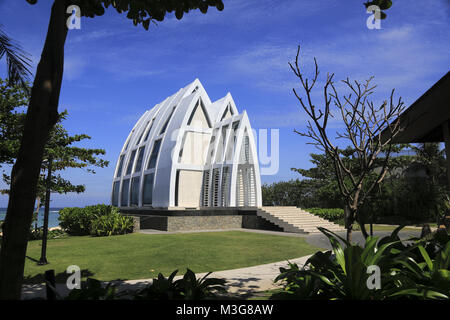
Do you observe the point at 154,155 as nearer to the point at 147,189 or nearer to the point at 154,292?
the point at 147,189

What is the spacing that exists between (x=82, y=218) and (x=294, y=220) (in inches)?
581

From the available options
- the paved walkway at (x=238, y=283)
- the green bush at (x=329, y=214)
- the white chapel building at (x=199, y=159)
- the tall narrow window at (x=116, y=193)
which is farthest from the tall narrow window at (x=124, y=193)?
the paved walkway at (x=238, y=283)

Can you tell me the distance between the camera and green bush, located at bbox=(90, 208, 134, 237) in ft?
58.1

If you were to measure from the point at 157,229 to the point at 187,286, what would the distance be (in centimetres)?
1752

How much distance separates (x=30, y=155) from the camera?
10.1 ft

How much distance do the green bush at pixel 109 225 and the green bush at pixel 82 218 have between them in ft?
1.94

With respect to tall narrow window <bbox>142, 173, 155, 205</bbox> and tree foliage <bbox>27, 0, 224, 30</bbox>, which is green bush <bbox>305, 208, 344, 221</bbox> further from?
tree foliage <bbox>27, 0, 224, 30</bbox>

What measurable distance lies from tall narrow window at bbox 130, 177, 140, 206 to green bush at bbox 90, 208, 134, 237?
1454 centimetres

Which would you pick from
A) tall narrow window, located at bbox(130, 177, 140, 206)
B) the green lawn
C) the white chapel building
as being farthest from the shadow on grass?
tall narrow window, located at bbox(130, 177, 140, 206)

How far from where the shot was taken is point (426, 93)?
253 inches

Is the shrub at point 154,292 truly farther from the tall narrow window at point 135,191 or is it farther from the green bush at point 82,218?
the tall narrow window at point 135,191

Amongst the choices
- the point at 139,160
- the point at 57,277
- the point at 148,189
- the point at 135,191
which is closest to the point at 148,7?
the point at 57,277

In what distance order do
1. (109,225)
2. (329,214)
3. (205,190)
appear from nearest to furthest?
(109,225)
(329,214)
(205,190)

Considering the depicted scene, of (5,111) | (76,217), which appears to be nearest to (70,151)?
(5,111)
